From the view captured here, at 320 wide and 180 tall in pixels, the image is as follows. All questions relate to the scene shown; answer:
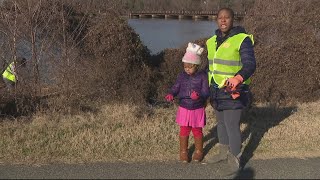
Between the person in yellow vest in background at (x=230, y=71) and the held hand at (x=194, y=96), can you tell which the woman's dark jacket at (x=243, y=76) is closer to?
the person in yellow vest in background at (x=230, y=71)

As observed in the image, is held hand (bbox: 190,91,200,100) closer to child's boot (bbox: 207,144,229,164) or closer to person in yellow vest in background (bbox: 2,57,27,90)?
child's boot (bbox: 207,144,229,164)

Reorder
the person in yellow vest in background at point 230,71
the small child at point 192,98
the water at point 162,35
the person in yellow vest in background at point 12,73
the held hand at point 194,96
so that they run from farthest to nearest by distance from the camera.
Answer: the water at point 162,35 < the person in yellow vest in background at point 12,73 < the small child at point 192,98 < the held hand at point 194,96 < the person in yellow vest in background at point 230,71


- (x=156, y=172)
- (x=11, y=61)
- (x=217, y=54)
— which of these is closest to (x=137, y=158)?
(x=156, y=172)

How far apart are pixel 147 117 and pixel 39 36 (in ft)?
6.86

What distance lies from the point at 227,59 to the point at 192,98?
62cm

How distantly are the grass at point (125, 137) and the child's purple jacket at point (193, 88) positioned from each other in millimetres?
623

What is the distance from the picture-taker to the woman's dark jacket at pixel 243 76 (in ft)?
15.4

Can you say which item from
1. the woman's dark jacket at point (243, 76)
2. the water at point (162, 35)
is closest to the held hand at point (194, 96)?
the woman's dark jacket at point (243, 76)

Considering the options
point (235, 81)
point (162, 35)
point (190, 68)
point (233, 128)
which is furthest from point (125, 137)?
point (162, 35)

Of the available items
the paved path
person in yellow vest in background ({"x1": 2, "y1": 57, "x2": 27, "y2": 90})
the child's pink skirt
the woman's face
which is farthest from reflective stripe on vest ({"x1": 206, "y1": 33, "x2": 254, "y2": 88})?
person in yellow vest in background ({"x1": 2, "y1": 57, "x2": 27, "y2": 90})

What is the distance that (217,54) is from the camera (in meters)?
5.02

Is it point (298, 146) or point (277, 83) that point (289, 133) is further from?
point (277, 83)

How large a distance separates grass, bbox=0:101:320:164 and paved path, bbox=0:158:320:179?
0.20 m

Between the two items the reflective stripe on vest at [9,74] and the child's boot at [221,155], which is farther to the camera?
the reflective stripe on vest at [9,74]
